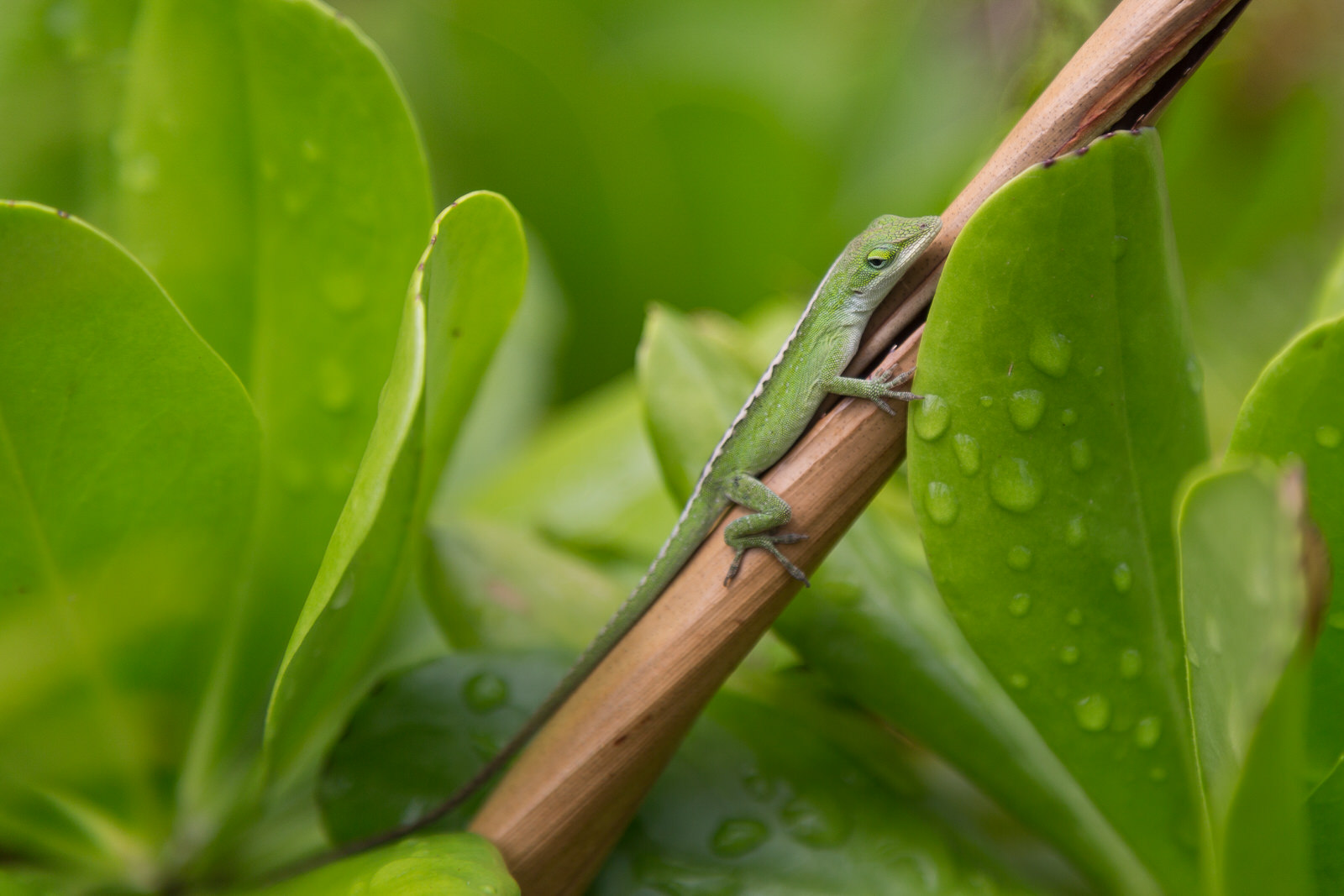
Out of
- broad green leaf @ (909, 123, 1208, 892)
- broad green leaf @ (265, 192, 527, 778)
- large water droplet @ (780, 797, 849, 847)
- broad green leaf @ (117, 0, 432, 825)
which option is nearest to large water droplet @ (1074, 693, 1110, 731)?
broad green leaf @ (909, 123, 1208, 892)

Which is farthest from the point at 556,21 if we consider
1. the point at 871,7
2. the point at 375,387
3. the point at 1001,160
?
the point at 1001,160

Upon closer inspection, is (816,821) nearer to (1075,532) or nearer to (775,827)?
(775,827)

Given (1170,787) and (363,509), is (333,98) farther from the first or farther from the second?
(1170,787)

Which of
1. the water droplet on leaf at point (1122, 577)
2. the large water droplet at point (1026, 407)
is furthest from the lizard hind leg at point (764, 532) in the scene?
the water droplet on leaf at point (1122, 577)

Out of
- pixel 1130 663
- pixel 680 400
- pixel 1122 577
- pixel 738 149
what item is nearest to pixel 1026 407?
pixel 1122 577

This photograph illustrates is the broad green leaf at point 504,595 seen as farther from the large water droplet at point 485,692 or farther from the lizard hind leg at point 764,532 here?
the lizard hind leg at point 764,532

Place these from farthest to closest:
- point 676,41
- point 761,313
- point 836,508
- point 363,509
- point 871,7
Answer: point 871,7 → point 676,41 → point 761,313 → point 836,508 → point 363,509

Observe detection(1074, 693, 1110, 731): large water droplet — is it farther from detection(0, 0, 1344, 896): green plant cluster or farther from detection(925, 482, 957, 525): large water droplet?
detection(925, 482, 957, 525): large water droplet
